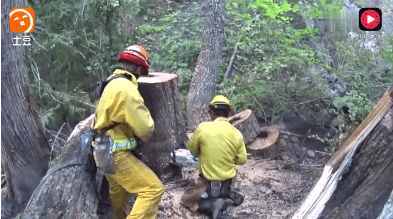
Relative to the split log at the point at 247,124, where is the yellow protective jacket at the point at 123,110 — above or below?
above

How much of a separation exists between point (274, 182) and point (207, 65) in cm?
307

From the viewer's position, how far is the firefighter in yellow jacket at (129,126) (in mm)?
5059

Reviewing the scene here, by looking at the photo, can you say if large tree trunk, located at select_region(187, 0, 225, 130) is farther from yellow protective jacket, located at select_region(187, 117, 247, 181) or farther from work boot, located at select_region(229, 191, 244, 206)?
yellow protective jacket, located at select_region(187, 117, 247, 181)

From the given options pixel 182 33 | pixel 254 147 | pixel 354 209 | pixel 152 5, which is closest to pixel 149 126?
pixel 354 209

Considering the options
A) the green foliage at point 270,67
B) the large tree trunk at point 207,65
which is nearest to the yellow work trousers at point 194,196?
the large tree trunk at point 207,65

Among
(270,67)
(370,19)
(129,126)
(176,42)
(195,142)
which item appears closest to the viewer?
(129,126)

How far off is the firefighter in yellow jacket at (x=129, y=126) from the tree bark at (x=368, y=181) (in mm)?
1773

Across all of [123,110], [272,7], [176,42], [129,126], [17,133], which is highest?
[272,7]

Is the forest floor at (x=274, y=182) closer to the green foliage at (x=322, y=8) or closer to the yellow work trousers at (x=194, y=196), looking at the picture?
the yellow work trousers at (x=194, y=196)

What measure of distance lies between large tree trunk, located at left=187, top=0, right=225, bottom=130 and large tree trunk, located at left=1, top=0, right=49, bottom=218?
3.74m

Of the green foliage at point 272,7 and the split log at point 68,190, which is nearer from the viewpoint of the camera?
the split log at point 68,190

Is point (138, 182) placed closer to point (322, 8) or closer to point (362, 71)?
point (362, 71)

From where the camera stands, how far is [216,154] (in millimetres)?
6066

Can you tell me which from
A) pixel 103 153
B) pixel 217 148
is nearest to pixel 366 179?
pixel 217 148
